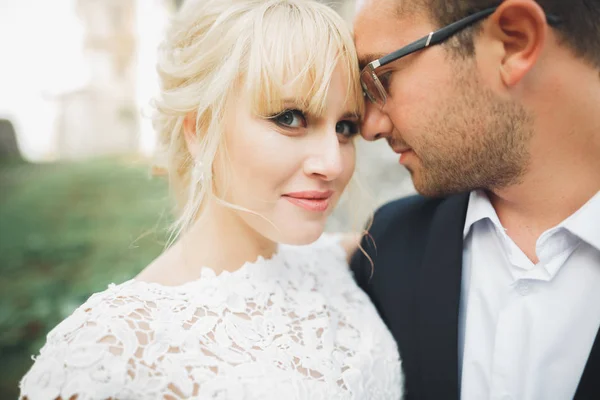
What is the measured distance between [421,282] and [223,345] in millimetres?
906

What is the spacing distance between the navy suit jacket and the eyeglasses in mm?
606

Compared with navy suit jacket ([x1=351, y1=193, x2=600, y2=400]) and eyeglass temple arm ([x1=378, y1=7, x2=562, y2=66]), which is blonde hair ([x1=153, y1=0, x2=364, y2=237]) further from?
navy suit jacket ([x1=351, y1=193, x2=600, y2=400])

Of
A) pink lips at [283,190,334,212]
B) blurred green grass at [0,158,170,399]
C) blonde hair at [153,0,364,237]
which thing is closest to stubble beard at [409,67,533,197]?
blonde hair at [153,0,364,237]

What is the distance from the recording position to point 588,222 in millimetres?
1679

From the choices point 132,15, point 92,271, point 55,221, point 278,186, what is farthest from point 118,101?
point 278,186

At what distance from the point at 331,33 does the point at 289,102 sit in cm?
35

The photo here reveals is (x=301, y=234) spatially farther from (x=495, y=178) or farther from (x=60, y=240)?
(x=60, y=240)

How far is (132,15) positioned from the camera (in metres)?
8.09

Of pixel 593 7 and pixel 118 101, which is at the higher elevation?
pixel 593 7

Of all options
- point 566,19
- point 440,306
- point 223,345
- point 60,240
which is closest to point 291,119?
point 223,345

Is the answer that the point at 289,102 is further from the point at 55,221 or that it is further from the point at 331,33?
the point at 55,221

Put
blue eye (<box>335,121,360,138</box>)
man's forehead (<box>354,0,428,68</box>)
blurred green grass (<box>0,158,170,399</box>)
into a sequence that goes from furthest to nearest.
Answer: blurred green grass (<box>0,158,170,399</box>) → blue eye (<box>335,121,360,138</box>) → man's forehead (<box>354,0,428,68</box>)

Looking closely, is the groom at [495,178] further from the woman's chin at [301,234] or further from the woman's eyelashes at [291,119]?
the woman's chin at [301,234]

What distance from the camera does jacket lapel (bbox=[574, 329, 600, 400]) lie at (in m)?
1.45
